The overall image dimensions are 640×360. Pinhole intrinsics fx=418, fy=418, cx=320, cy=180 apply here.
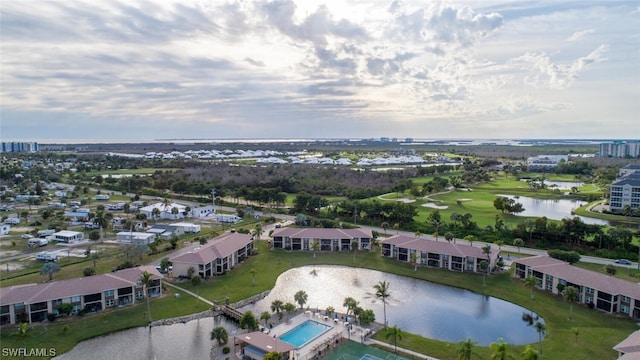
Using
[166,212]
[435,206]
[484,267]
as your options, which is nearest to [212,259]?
[484,267]

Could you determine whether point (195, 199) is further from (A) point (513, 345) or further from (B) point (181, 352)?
(A) point (513, 345)

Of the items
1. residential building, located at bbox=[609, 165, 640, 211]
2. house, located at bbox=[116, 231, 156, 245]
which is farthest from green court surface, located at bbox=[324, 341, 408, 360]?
residential building, located at bbox=[609, 165, 640, 211]

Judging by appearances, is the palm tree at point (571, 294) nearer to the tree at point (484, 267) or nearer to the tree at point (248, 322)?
the tree at point (484, 267)

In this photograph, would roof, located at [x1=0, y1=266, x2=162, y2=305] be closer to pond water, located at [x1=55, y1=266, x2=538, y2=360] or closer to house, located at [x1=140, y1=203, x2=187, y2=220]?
pond water, located at [x1=55, y1=266, x2=538, y2=360]

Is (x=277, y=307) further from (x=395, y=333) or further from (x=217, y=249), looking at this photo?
(x=217, y=249)

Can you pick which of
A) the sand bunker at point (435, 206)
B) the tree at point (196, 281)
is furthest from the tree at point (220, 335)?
the sand bunker at point (435, 206)

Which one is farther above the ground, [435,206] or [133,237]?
[435,206]

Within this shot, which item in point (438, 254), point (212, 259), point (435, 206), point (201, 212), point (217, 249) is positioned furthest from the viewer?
point (435, 206)
